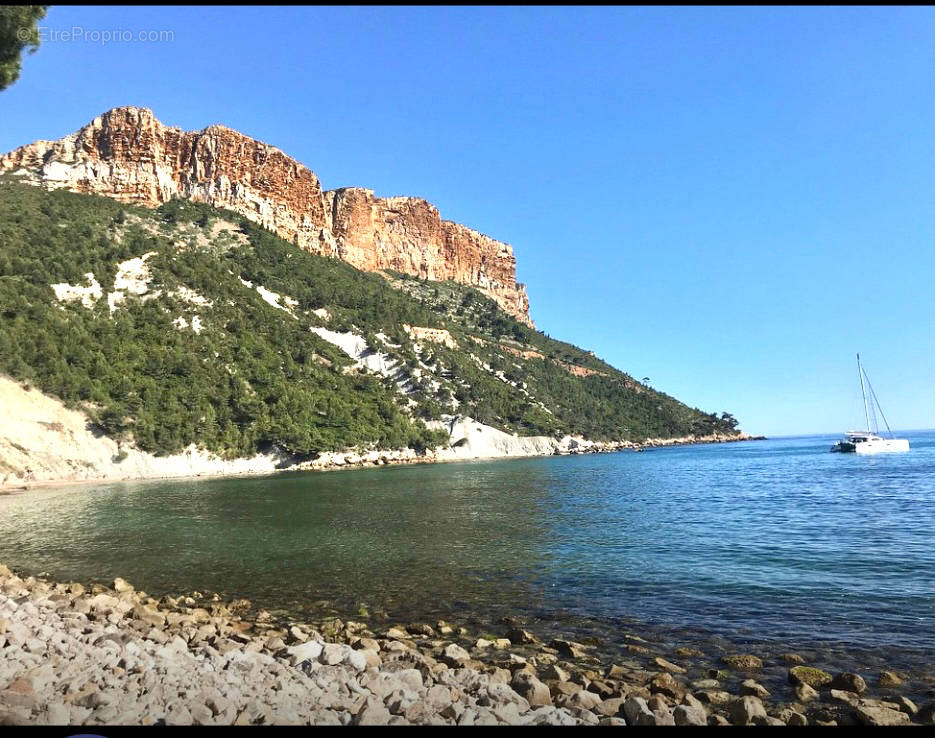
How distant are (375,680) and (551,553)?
38.7ft

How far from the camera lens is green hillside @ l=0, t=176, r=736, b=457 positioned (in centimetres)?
5691

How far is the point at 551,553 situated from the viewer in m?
18.6

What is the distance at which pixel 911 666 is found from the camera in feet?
29.6

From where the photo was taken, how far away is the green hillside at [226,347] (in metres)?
56.9

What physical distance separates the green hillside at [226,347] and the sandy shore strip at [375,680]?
2066 inches

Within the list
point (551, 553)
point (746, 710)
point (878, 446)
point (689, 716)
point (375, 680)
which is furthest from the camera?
point (878, 446)

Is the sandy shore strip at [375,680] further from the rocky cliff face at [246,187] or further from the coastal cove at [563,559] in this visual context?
the rocky cliff face at [246,187]

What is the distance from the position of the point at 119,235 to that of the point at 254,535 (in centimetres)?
8126

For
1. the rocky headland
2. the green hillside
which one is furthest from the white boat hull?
the rocky headland

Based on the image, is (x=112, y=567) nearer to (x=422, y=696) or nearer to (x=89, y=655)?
(x=89, y=655)

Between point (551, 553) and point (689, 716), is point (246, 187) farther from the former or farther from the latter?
point (689, 716)

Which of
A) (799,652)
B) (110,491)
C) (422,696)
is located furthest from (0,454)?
(799,652)

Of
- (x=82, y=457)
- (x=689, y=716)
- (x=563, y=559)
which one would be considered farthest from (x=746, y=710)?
(x=82, y=457)

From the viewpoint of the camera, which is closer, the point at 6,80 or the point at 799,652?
the point at 799,652
